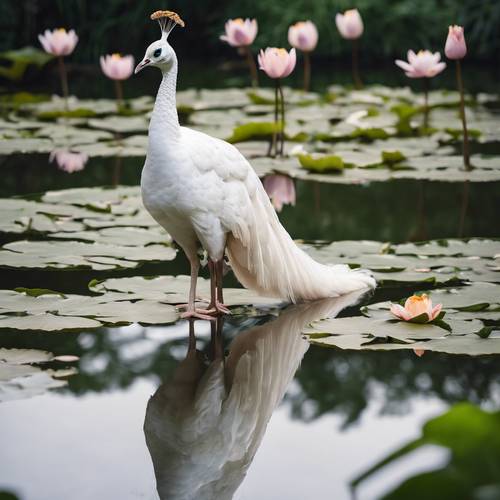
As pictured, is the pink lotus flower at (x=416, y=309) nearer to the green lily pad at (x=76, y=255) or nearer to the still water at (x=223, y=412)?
the still water at (x=223, y=412)

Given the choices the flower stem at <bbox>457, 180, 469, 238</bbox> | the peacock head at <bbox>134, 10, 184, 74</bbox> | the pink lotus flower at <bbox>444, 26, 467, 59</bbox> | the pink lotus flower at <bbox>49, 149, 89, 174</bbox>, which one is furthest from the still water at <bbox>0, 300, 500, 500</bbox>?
the pink lotus flower at <bbox>49, 149, 89, 174</bbox>

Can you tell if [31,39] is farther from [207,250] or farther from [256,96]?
[207,250]

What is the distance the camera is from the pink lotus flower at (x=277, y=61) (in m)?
4.91

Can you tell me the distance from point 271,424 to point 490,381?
62 centimetres

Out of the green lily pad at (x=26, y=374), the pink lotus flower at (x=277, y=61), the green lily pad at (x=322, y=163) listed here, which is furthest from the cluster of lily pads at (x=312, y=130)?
the green lily pad at (x=26, y=374)

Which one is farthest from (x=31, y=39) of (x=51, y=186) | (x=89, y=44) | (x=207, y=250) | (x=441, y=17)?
(x=207, y=250)

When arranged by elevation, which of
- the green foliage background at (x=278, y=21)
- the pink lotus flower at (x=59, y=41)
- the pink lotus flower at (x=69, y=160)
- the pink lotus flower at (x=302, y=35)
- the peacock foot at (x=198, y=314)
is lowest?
the peacock foot at (x=198, y=314)

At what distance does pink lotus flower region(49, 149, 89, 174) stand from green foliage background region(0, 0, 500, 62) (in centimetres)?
411

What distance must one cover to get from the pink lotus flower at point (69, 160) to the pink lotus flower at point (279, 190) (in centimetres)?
116

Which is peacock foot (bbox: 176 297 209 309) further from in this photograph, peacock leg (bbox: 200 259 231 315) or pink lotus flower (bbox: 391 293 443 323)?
pink lotus flower (bbox: 391 293 443 323)

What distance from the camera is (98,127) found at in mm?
6746

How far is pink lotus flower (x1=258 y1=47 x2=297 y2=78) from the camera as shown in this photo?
4.91 m

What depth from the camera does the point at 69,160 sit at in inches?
232

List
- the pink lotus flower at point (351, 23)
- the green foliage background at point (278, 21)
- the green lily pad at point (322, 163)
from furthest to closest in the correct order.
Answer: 1. the green foliage background at point (278, 21)
2. the pink lotus flower at point (351, 23)
3. the green lily pad at point (322, 163)
